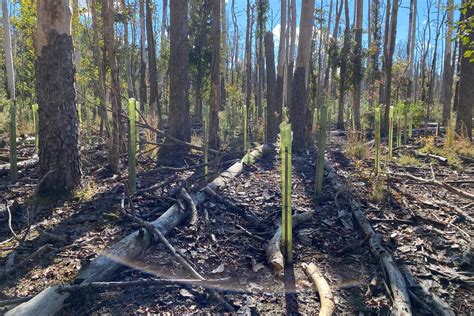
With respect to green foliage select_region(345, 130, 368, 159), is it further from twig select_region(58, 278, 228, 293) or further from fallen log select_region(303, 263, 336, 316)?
twig select_region(58, 278, 228, 293)

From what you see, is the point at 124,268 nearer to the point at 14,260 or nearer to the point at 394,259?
the point at 14,260

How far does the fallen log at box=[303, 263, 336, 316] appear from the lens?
2.44 metres

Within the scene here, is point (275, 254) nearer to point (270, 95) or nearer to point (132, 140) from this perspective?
point (132, 140)

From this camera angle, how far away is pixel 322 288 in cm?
273

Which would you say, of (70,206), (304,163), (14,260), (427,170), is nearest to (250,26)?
(304,163)

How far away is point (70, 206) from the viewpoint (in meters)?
4.36

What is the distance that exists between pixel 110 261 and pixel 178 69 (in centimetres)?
569

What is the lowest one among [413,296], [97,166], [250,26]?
[413,296]

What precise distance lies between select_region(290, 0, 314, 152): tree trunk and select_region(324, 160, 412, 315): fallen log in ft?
14.1

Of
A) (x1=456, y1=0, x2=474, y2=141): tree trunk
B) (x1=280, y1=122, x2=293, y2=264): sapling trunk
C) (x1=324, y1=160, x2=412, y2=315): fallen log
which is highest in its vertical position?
(x1=456, y1=0, x2=474, y2=141): tree trunk

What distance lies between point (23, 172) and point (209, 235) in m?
3.80

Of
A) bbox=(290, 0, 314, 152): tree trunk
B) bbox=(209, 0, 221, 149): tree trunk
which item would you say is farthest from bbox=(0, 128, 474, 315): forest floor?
bbox=(290, 0, 314, 152): tree trunk

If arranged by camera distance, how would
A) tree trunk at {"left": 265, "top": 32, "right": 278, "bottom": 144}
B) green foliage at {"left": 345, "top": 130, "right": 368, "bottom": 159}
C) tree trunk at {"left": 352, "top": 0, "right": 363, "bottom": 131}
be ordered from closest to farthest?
green foliage at {"left": 345, "top": 130, "right": 368, "bottom": 159} → tree trunk at {"left": 265, "top": 32, "right": 278, "bottom": 144} → tree trunk at {"left": 352, "top": 0, "right": 363, "bottom": 131}

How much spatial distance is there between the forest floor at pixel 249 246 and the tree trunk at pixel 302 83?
3425 millimetres
